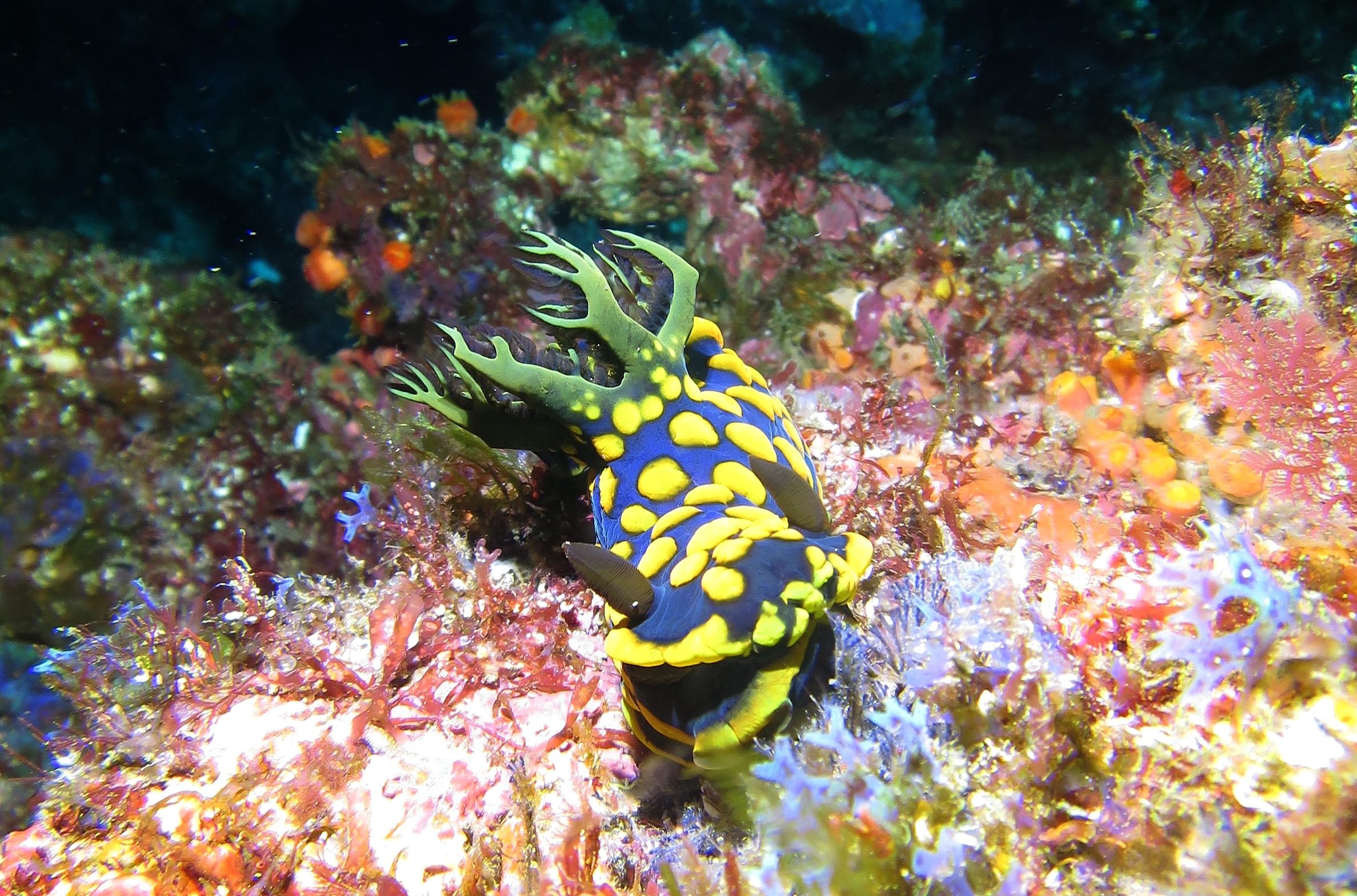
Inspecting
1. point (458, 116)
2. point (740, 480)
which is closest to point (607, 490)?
point (740, 480)

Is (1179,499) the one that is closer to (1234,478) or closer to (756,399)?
(1234,478)

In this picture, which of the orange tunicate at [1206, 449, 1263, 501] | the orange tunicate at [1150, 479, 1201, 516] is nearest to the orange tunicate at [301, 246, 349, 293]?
the orange tunicate at [1150, 479, 1201, 516]

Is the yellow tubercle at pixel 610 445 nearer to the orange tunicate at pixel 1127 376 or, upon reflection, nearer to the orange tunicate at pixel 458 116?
the orange tunicate at pixel 1127 376

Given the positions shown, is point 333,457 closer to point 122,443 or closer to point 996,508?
point 122,443

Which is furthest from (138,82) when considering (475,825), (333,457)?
(475,825)

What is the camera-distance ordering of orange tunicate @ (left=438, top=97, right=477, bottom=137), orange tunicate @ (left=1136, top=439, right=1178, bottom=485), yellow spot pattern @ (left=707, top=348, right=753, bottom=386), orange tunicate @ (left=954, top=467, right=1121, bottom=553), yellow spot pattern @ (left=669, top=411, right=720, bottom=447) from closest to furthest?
yellow spot pattern @ (left=669, top=411, right=720, bottom=447), orange tunicate @ (left=954, top=467, right=1121, bottom=553), yellow spot pattern @ (left=707, top=348, right=753, bottom=386), orange tunicate @ (left=1136, top=439, right=1178, bottom=485), orange tunicate @ (left=438, top=97, right=477, bottom=137)

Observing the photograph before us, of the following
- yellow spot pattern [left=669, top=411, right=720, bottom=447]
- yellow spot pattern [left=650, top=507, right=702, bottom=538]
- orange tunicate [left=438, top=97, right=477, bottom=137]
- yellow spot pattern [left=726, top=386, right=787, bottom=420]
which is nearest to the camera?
yellow spot pattern [left=650, top=507, right=702, bottom=538]

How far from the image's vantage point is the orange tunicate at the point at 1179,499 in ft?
8.75

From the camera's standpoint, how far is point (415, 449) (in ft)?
10.4

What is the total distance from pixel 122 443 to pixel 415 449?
4.40m

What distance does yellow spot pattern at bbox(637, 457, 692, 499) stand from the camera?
89.9 inches

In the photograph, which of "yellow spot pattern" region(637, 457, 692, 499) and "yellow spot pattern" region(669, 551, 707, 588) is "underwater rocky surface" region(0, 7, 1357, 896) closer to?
"yellow spot pattern" region(669, 551, 707, 588)

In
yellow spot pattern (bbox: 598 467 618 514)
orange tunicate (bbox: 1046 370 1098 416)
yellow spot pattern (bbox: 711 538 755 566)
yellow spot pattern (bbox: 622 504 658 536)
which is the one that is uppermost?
orange tunicate (bbox: 1046 370 1098 416)

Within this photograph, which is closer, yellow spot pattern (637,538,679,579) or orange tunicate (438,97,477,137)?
yellow spot pattern (637,538,679,579)
